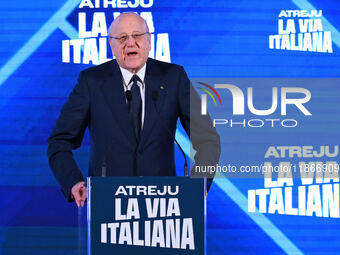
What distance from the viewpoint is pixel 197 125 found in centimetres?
259

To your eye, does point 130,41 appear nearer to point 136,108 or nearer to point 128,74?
point 128,74

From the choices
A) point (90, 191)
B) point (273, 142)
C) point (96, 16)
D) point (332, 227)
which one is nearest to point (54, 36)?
point (96, 16)

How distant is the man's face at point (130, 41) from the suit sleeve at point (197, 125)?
23 cm

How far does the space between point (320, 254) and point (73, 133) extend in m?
1.95

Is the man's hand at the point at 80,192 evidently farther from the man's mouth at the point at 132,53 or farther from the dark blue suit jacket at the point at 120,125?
the man's mouth at the point at 132,53

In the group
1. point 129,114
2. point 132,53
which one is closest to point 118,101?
point 129,114

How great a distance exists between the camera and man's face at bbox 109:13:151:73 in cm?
258

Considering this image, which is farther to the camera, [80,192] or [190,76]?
[190,76]

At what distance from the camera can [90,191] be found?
195 cm

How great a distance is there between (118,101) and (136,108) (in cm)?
9

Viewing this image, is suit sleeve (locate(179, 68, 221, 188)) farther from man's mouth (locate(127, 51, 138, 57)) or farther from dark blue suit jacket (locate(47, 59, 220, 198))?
man's mouth (locate(127, 51, 138, 57))

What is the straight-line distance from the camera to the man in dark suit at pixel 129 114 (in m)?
2.52

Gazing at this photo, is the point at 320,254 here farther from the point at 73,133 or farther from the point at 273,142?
the point at 73,133

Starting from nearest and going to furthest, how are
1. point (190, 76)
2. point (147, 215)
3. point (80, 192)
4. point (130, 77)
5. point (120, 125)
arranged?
point (147, 215)
point (80, 192)
point (120, 125)
point (130, 77)
point (190, 76)
